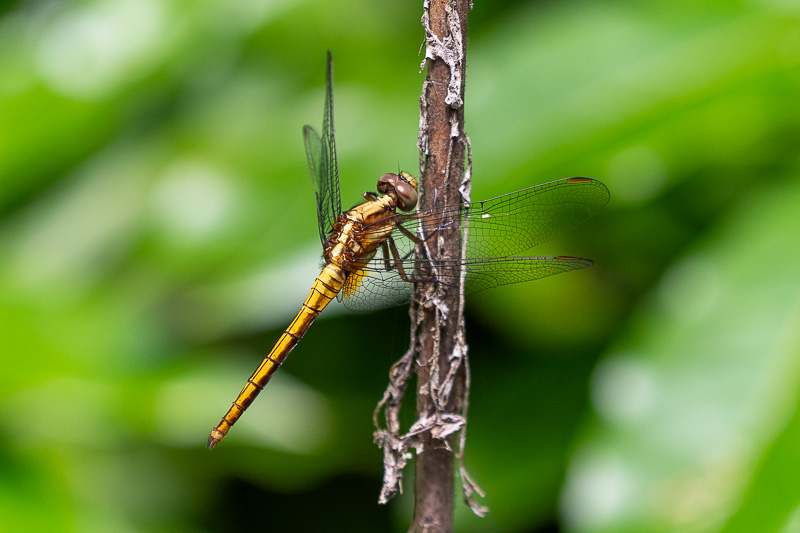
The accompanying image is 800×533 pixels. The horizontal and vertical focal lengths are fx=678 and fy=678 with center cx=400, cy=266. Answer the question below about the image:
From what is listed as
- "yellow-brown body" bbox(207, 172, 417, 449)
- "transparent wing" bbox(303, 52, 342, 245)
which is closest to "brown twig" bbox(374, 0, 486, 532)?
"yellow-brown body" bbox(207, 172, 417, 449)

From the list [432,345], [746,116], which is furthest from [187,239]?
[746,116]

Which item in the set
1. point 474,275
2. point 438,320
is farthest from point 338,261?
point 438,320

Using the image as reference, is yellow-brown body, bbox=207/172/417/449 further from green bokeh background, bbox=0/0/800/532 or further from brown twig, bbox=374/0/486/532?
brown twig, bbox=374/0/486/532

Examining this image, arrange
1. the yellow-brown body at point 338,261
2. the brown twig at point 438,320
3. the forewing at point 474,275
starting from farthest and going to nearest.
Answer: the yellow-brown body at point 338,261, the forewing at point 474,275, the brown twig at point 438,320

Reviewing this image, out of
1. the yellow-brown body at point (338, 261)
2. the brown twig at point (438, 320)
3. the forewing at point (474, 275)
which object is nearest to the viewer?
the brown twig at point (438, 320)

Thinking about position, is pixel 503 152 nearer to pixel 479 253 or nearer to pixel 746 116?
pixel 479 253

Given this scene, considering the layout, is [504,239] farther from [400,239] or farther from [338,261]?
[338,261]

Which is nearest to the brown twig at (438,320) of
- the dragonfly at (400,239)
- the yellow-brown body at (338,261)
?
the dragonfly at (400,239)

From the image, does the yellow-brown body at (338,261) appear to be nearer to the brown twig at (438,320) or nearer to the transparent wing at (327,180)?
the transparent wing at (327,180)
